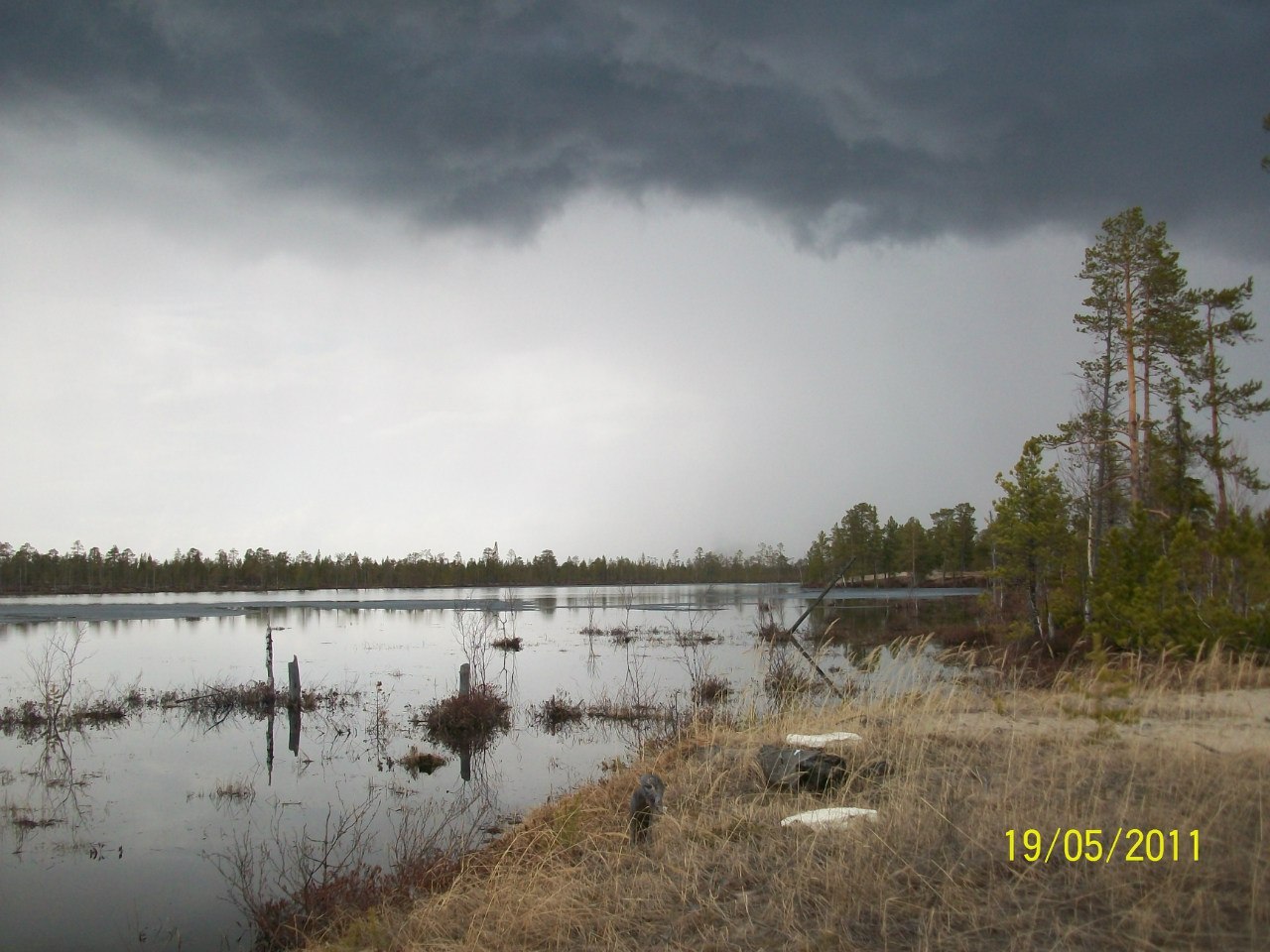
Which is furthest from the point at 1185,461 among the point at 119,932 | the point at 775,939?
the point at 119,932

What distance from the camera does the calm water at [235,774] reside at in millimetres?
11086

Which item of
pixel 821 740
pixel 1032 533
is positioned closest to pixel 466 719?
pixel 821 740

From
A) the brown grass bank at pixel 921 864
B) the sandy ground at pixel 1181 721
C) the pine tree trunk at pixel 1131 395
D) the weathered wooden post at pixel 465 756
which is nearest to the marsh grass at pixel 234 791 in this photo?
the weathered wooden post at pixel 465 756

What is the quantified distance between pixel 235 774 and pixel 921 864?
15319 millimetres

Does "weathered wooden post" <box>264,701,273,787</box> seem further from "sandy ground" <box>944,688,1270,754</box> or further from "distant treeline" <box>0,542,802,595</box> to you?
"distant treeline" <box>0,542,802,595</box>

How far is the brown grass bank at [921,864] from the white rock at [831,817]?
0.12 m

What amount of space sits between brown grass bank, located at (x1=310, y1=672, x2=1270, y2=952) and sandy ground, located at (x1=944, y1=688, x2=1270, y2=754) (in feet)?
0.34

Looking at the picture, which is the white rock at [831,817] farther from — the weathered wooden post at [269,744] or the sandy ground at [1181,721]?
the weathered wooden post at [269,744]

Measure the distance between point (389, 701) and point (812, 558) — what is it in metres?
126

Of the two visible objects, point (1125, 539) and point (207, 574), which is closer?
point (1125, 539)

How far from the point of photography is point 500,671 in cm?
3180

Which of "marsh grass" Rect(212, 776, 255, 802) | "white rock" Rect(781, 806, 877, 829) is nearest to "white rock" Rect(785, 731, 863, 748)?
"white rock" Rect(781, 806, 877, 829)

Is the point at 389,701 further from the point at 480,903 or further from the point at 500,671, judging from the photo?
the point at 480,903
